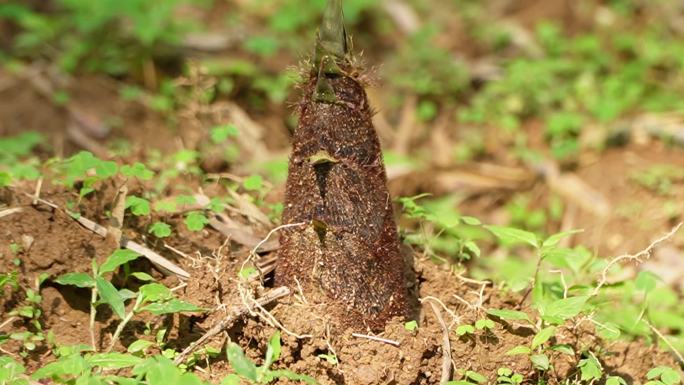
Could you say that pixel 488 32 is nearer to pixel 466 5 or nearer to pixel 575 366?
pixel 466 5

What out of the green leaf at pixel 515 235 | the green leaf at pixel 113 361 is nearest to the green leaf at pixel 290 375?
the green leaf at pixel 113 361

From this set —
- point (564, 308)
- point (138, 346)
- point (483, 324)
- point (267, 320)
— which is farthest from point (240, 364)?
point (564, 308)

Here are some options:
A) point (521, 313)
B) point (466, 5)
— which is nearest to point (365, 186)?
point (521, 313)

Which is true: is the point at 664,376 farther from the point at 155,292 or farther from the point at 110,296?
the point at 110,296

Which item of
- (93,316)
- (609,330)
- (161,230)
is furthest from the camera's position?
(161,230)

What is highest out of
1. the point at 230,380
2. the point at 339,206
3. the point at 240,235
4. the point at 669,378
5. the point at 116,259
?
the point at 339,206

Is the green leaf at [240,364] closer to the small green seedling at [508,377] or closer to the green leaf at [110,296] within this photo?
the green leaf at [110,296]

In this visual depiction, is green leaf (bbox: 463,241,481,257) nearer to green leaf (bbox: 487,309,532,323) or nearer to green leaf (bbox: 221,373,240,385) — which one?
green leaf (bbox: 487,309,532,323)
